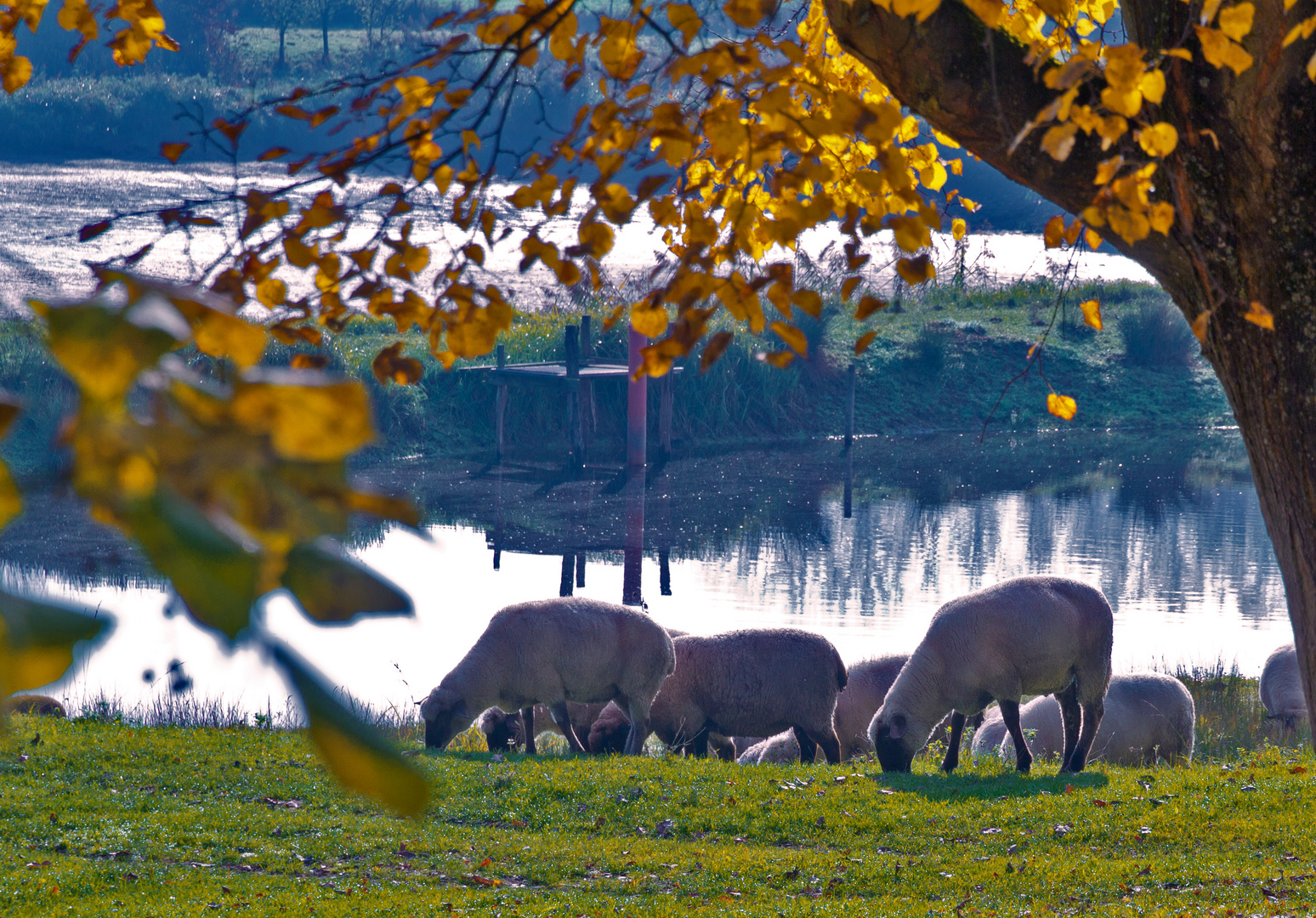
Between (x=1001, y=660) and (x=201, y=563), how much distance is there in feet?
31.4

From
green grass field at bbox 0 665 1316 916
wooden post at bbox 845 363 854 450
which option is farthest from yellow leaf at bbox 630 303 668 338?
wooden post at bbox 845 363 854 450

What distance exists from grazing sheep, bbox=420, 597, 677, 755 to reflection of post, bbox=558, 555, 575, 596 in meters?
6.99

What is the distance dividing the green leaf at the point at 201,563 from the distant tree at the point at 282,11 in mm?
63475

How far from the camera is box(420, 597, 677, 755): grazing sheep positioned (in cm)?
992

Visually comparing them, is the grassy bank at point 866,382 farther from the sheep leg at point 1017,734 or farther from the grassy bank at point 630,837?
the sheep leg at point 1017,734

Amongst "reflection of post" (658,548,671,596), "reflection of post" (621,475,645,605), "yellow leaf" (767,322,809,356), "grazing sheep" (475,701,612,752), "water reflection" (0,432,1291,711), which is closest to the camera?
"yellow leaf" (767,322,809,356)

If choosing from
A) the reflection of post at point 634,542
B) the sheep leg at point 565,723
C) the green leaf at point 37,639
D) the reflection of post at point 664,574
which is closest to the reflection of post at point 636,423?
the reflection of post at point 634,542

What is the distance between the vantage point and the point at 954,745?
10164 mm

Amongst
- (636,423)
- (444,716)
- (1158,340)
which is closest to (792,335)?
(444,716)

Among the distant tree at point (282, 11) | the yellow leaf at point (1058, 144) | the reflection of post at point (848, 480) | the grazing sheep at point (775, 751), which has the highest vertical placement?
the distant tree at point (282, 11)

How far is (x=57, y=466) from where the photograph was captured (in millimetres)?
878

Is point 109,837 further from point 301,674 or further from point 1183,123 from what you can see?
point 301,674

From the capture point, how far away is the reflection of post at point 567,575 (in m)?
17.3

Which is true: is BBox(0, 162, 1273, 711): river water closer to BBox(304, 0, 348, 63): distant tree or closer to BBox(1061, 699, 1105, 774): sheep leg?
BBox(1061, 699, 1105, 774): sheep leg
